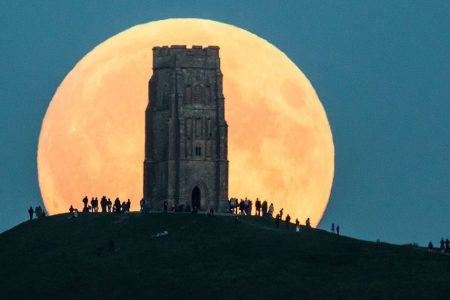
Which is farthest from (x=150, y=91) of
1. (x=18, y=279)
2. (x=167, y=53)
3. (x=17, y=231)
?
(x=18, y=279)

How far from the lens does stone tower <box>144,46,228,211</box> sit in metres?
193

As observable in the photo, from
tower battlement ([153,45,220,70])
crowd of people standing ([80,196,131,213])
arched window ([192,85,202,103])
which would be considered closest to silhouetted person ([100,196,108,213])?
crowd of people standing ([80,196,131,213])

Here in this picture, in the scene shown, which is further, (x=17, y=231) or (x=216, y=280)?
(x=17, y=231)

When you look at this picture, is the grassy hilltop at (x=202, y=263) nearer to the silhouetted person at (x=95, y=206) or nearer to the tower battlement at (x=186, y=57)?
the silhouetted person at (x=95, y=206)

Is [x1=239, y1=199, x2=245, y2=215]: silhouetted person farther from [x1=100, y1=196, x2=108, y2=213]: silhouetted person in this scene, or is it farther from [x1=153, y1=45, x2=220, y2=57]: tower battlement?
[x1=153, y1=45, x2=220, y2=57]: tower battlement

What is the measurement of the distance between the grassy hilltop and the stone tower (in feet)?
49.3

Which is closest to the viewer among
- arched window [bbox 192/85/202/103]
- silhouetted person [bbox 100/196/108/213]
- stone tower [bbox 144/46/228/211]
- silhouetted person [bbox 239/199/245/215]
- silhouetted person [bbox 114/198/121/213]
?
silhouetted person [bbox 114/198/121/213]

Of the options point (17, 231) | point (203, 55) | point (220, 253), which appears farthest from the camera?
point (203, 55)

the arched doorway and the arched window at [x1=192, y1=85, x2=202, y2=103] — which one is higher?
the arched window at [x1=192, y1=85, x2=202, y2=103]

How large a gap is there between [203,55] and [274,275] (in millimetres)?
39571

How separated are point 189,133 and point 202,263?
102ft

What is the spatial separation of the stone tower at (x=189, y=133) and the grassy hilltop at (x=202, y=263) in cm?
1502

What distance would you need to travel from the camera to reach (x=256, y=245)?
169 meters

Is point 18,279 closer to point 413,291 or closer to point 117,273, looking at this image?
point 117,273
